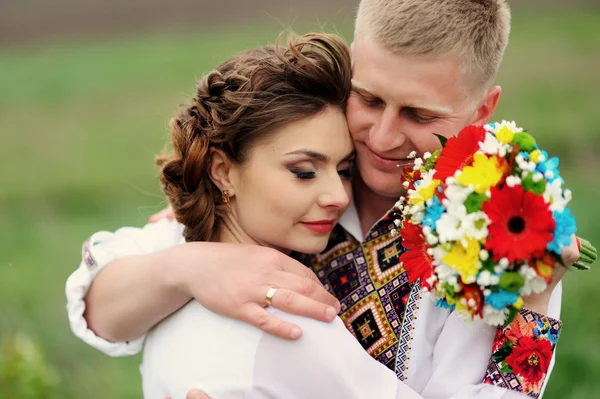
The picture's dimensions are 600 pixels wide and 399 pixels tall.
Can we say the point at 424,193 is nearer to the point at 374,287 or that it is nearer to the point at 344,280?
the point at 374,287

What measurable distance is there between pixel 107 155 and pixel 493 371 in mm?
11663

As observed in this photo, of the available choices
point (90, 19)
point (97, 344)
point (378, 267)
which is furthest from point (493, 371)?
point (90, 19)

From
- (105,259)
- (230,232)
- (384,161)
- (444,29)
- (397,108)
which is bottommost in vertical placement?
(105,259)

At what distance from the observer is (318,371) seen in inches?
113

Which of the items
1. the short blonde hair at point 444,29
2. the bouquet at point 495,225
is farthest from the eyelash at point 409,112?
the bouquet at point 495,225

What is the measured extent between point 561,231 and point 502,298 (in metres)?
0.29

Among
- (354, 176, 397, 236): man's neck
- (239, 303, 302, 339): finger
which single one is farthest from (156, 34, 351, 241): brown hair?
(239, 303, 302, 339): finger

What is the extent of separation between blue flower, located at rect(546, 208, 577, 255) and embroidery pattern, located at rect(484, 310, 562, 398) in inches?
15.6

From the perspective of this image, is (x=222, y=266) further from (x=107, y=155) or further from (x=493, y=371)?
Answer: (x=107, y=155)

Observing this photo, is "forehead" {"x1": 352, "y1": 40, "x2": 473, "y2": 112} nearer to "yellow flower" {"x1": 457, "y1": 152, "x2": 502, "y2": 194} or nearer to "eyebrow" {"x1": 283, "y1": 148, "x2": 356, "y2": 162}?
"eyebrow" {"x1": 283, "y1": 148, "x2": 356, "y2": 162}

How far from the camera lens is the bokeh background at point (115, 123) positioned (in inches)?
259

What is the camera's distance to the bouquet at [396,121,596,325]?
8.57 ft

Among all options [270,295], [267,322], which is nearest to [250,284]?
[270,295]

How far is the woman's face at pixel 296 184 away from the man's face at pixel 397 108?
0.34ft
